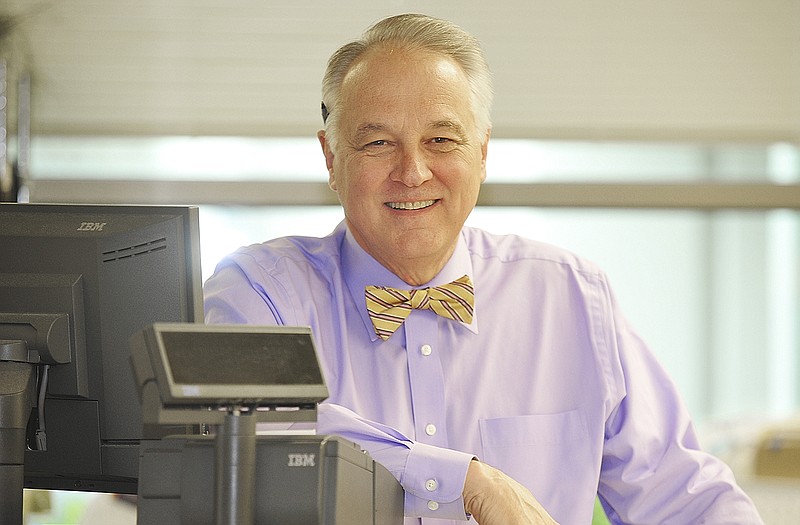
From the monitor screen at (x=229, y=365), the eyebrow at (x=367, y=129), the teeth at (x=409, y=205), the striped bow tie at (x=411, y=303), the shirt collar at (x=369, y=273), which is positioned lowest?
the monitor screen at (x=229, y=365)

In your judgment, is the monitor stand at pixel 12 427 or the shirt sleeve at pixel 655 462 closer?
the monitor stand at pixel 12 427

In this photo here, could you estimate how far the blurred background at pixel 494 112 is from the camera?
12.8 ft

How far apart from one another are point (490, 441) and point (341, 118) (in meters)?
0.63

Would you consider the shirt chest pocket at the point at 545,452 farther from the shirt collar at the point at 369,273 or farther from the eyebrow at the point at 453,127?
the eyebrow at the point at 453,127

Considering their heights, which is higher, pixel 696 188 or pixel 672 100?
pixel 672 100

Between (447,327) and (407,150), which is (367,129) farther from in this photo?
(447,327)

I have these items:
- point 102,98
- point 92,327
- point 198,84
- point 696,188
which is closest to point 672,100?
point 696,188

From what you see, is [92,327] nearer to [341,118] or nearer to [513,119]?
[341,118]

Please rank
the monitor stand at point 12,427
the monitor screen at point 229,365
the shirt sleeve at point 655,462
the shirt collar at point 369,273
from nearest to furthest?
the monitor screen at point 229,365, the monitor stand at point 12,427, the shirt sleeve at point 655,462, the shirt collar at point 369,273

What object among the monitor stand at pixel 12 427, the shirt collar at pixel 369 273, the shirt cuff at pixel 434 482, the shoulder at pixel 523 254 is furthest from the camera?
the shoulder at pixel 523 254

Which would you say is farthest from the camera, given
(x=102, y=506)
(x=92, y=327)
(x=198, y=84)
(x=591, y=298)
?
(x=198, y=84)

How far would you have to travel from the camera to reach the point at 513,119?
12.9ft

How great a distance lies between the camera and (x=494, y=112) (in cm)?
394

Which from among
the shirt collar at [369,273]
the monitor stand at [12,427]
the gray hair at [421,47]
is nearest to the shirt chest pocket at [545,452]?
the shirt collar at [369,273]
